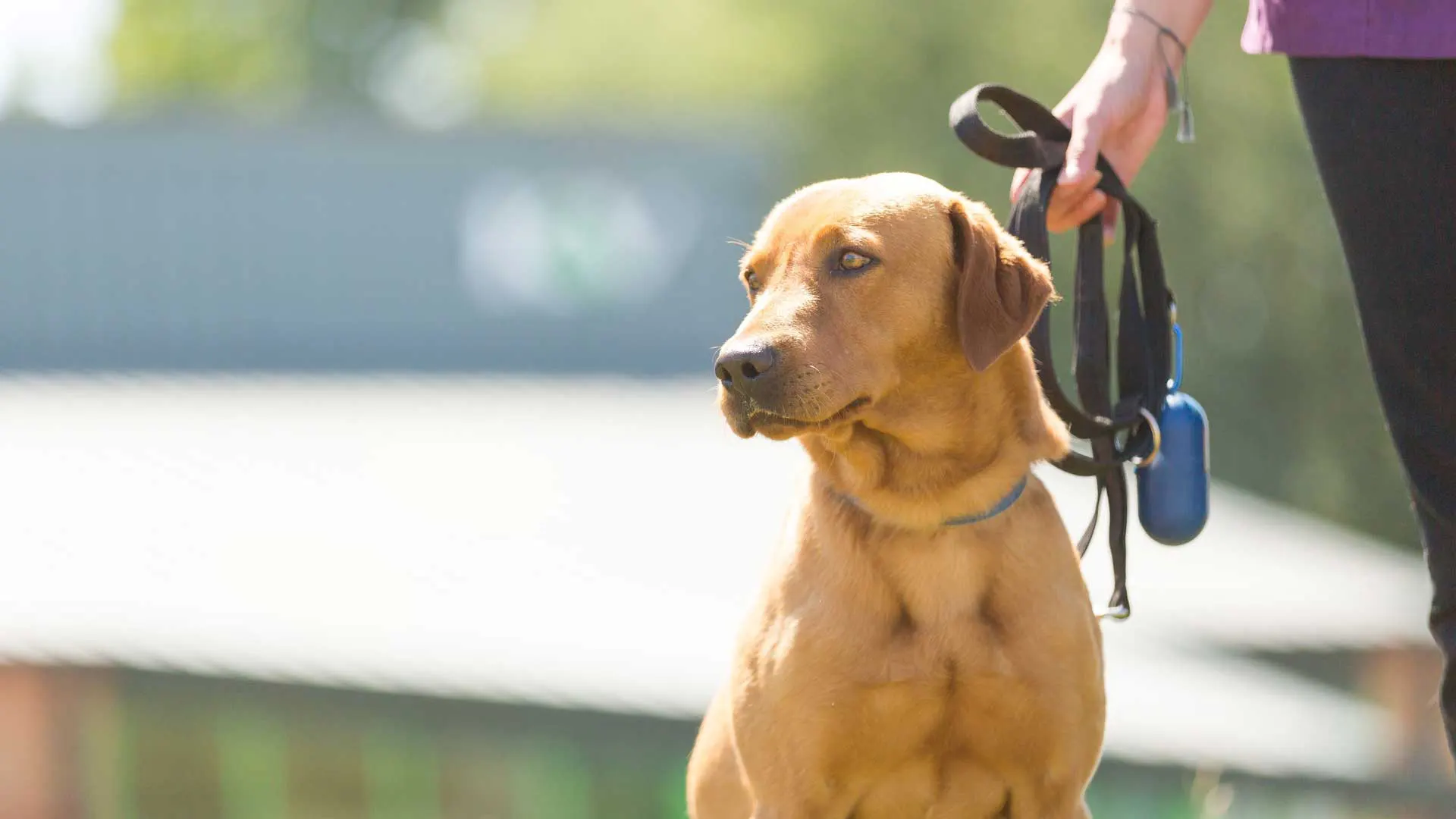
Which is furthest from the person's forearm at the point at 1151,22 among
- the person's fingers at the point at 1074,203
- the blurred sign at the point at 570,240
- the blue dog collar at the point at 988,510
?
the blurred sign at the point at 570,240

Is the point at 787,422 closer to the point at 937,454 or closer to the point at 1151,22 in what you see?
the point at 937,454

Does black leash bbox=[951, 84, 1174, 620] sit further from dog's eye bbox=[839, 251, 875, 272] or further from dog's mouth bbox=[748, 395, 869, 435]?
dog's mouth bbox=[748, 395, 869, 435]

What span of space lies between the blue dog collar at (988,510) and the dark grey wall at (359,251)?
20.5 metres

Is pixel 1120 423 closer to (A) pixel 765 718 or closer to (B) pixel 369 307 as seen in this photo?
(A) pixel 765 718

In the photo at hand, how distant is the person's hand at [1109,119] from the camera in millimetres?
3520

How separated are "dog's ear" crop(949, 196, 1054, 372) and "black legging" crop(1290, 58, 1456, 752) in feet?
1.80

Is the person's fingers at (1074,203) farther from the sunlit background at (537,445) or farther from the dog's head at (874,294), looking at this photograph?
the sunlit background at (537,445)

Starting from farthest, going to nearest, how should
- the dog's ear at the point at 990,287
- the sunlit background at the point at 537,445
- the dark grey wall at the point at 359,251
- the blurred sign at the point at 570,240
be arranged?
1. the blurred sign at the point at 570,240
2. the dark grey wall at the point at 359,251
3. the sunlit background at the point at 537,445
4. the dog's ear at the point at 990,287

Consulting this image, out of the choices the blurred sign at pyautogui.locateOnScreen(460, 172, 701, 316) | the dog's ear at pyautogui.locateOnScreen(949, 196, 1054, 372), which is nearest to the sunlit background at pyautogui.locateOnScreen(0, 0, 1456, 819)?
the blurred sign at pyautogui.locateOnScreen(460, 172, 701, 316)

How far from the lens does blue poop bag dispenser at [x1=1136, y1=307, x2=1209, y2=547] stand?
3.58 meters

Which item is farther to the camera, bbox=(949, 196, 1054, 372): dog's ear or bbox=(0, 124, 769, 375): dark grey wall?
bbox=(0, 124, 769, 375): dark grey wall

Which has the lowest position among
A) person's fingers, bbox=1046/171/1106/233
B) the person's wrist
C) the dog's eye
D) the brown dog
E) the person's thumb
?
Answer: the brown dog

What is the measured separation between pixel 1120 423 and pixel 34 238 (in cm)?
2127

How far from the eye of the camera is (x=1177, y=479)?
3.59 m
